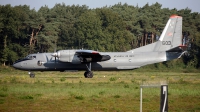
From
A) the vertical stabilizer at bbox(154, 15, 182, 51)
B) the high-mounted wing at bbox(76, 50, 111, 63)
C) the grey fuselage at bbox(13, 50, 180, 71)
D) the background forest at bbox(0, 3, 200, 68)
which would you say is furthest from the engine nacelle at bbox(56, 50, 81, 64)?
the background forest at bbox(0, 3, 200, 68)

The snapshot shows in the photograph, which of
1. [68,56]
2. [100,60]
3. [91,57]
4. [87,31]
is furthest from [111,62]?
[87,31]

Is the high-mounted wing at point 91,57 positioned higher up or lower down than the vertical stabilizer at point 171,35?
lower down

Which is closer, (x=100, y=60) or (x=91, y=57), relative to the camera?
(x=91, y=57)

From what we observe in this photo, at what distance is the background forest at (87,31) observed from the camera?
66625mm

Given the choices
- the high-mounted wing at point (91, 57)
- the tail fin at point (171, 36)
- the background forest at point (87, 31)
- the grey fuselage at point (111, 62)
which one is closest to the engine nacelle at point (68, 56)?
the high-mounted wing at point (91, 57)

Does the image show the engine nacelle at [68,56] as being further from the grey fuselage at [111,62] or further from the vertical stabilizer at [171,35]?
the vertical stabilizer at [171,35]

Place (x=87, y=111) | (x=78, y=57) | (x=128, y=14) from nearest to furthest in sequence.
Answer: (x=87, y=111)
(x=78, y=57)
(x=128, y=14)

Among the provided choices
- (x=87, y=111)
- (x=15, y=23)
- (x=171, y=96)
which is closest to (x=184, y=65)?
(x=15, y=23)

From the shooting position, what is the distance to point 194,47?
6819 centimetres

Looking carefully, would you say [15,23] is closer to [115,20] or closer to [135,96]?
[115,20]

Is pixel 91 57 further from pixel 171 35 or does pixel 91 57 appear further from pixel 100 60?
pixel 171 35

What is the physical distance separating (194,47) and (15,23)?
2940 cm

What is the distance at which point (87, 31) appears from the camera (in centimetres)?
7588

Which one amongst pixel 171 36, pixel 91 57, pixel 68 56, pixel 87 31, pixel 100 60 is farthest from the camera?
pixel 87 31
